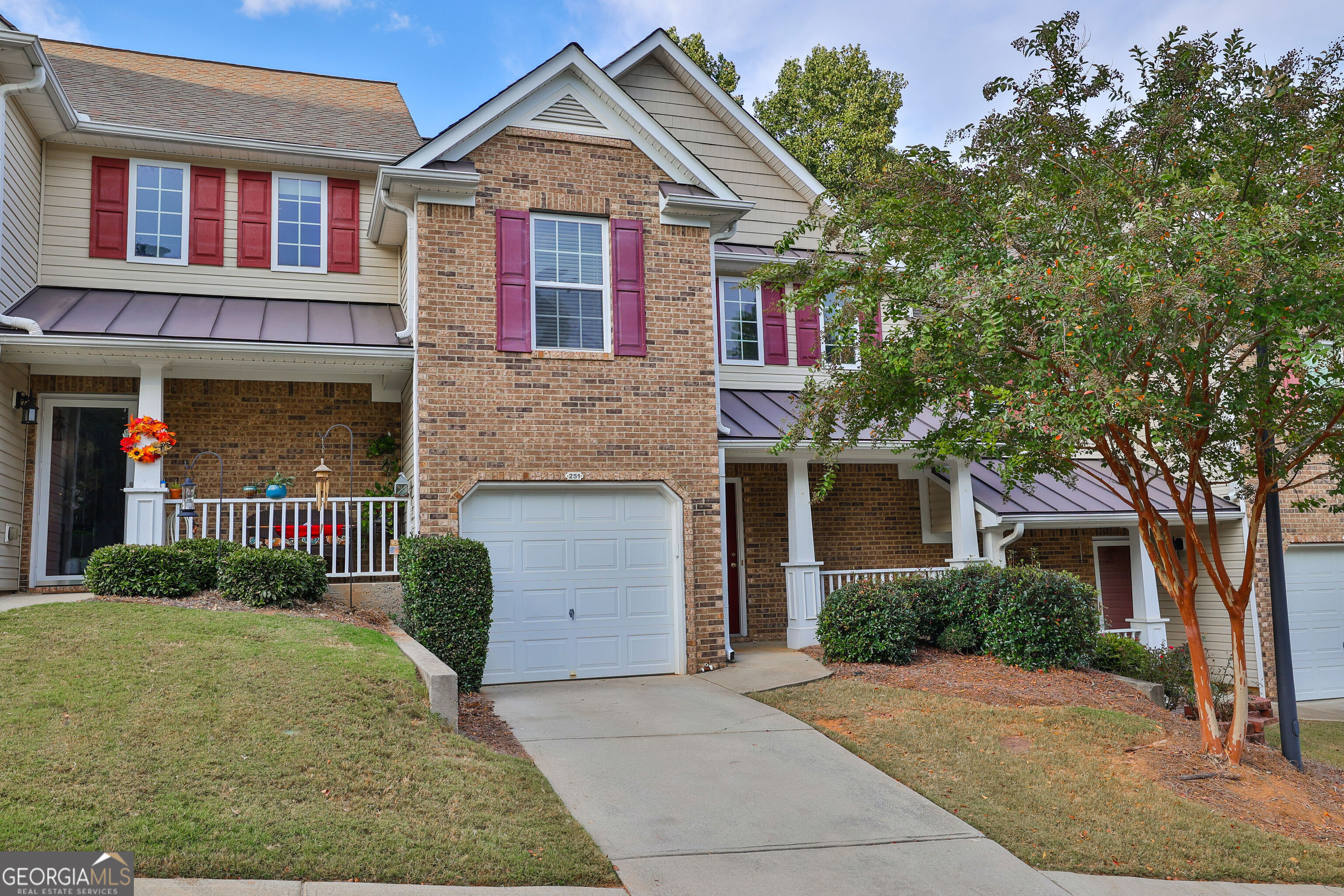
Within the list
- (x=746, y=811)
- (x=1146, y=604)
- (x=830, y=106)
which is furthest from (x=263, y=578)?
(x=830, y=106)

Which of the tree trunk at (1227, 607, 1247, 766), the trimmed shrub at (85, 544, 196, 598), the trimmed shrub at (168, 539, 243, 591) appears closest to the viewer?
the tree trunk at (1227, 607, 1247, 766)

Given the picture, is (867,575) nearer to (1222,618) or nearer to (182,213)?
A: (1222,618)

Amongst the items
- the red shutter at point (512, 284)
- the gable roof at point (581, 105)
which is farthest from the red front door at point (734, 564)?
the gable roof at point (581, 105)

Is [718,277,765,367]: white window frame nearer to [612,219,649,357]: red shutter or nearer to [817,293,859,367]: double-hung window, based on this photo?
[612,219,649,357]: red shutter

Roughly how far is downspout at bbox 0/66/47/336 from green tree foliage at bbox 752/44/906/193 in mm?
17501

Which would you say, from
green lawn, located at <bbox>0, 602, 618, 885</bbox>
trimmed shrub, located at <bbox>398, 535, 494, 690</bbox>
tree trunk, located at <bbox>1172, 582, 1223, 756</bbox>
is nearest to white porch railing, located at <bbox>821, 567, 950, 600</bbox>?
tree trunk, located at <bbox>1172, 582, 1223, 756</bbox>

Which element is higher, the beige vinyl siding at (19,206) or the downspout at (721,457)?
the beige vinyl siding at (19,206)

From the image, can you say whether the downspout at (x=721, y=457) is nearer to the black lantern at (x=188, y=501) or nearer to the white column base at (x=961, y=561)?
the white column base at (x=961, y=561)

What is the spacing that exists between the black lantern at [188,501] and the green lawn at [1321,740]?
1171 centimetres

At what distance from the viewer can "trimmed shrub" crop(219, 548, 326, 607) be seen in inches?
371

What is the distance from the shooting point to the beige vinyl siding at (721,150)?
1482 cm

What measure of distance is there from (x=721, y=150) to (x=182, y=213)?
25.3 feet

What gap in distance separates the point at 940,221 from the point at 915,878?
17.6 feet

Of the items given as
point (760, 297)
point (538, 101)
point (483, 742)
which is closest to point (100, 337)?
point (538, 101)
